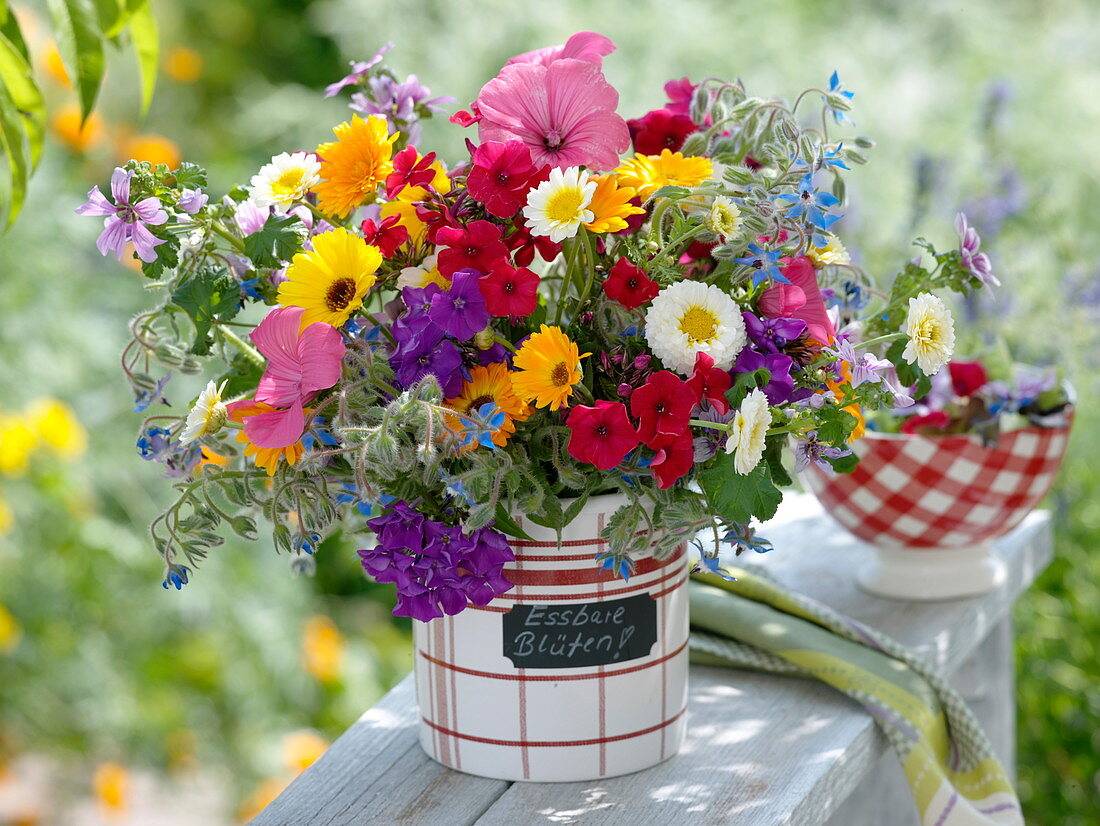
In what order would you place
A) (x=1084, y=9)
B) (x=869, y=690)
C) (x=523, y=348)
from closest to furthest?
(x=523, y=348) < (x=869, y=690) < (x=1084, y=9)

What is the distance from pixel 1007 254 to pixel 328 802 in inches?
54.4

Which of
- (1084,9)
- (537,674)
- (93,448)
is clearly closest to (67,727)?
(93,448)

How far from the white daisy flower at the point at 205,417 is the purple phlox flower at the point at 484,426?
17cm

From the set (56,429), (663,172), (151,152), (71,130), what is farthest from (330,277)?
(71,130)

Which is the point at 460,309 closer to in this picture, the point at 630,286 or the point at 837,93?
the point at 630,286

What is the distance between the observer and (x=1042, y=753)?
1.72m

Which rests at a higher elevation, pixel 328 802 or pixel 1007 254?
pixel 1007 254

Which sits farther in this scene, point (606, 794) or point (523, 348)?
point (606, 794)

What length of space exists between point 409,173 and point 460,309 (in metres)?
0.10

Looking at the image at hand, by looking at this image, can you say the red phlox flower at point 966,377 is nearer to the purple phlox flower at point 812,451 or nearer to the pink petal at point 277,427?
the purple phlox flower at point 812,451

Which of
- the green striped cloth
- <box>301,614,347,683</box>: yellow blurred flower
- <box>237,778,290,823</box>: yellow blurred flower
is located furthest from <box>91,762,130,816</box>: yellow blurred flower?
the green striped cloth

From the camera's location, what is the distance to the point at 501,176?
27.3 inches

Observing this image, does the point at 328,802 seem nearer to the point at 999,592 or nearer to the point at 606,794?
the point at 606,794

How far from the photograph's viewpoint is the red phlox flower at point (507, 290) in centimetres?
67
